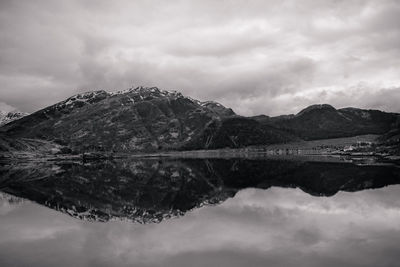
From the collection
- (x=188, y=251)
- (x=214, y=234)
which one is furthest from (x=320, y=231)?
(x=188, y=251)

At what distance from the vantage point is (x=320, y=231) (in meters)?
32.2

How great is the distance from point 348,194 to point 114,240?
4110 cm

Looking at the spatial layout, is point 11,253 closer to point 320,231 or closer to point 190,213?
point 190,213

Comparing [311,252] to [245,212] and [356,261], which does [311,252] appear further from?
[245,212]

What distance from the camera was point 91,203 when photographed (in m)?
54.3

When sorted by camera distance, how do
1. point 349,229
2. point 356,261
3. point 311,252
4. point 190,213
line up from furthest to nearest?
point 190,213 → point 349,229 → point 311,252 → point 356,261

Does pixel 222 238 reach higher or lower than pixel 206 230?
higher

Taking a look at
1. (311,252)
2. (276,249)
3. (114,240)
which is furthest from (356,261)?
(114,240)

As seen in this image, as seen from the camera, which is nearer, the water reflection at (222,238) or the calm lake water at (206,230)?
the water reflection at (222,238)

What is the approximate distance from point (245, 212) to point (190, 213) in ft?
21.8

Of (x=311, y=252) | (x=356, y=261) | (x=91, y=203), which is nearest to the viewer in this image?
(x=356, y=261)

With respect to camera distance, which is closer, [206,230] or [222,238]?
[222,238]

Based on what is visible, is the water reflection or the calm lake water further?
the calm lake water

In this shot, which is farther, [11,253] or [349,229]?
[349,229]
